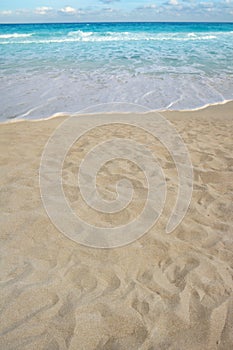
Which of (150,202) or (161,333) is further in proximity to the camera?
(150,202)

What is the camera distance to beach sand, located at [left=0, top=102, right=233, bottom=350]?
2023mm

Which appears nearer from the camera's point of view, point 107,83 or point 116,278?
point 116,278

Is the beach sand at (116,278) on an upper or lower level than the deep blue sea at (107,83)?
lower

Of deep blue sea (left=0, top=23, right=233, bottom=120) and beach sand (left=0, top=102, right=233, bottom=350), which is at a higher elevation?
deep blue sea (left=0, top=23, right=233, bottom=120)

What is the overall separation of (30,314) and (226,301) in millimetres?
1434

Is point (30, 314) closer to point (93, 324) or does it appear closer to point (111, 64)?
point (93, 324)

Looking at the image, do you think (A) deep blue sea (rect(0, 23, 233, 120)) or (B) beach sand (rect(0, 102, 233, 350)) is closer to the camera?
(B) beach sand (rect(0, 102, 233, 350))

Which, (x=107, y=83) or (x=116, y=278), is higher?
(x=107, y=83)

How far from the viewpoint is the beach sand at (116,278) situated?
2.02m

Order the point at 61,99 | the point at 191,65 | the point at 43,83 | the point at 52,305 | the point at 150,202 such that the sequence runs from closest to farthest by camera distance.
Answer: the point at 52,305
the point at 150,202
the point at 61,99
the point at 43,83
the point at 191,65

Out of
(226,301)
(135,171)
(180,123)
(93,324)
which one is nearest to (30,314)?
(93,324)

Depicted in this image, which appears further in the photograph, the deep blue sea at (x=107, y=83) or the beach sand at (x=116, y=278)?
the deep blue sea at (x=107, y=83)

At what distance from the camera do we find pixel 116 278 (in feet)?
8.06

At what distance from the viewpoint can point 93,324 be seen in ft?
6.85
